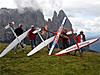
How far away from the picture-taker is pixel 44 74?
21781mm

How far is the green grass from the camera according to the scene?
22.5 metres

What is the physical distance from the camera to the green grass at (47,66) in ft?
73.8

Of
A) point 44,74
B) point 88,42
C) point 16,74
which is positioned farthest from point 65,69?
point 88,42

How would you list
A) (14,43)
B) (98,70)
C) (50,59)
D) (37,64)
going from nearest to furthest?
(98,70) → (37,64) → (50,59) → (14,43)

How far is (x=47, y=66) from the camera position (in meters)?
24.6

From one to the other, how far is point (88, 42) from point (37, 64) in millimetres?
8645

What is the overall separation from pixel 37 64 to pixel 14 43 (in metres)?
6.33

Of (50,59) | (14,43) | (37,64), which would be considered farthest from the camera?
(14,43)

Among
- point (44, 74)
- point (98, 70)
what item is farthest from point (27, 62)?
point (98, 70)

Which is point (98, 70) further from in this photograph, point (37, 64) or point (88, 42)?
point (88, 42)

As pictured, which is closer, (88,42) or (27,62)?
(27,62)

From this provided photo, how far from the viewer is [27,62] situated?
1035 inches

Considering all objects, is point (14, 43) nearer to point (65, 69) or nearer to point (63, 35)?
point (63, 35)

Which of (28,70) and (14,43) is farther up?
(14,43)
